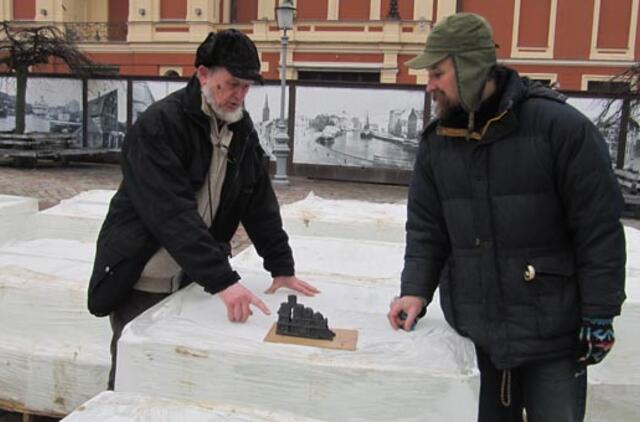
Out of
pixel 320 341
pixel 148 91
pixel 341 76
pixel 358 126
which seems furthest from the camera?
pixel 341 76

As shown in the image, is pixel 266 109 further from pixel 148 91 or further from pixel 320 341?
pixel 320 341

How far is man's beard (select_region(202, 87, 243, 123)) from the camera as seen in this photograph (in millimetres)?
2295

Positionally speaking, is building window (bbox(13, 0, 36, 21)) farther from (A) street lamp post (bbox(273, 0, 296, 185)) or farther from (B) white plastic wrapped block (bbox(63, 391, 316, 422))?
(B) white plastic wrapped block (bbox(63, 391, 316, 422))

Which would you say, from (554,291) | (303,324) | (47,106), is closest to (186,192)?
(303,324)

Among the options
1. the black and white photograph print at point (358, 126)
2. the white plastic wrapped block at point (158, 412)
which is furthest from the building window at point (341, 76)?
the white plastic wrapped block at point (158, 412)

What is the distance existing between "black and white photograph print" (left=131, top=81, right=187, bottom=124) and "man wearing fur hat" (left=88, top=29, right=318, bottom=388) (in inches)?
535

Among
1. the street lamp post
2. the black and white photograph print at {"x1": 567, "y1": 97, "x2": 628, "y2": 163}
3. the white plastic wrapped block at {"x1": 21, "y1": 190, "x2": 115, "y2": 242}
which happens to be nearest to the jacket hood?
the white plastic wrapped block at {"x1": 21, "y1": 190, "x2": 115, "y2": 242}

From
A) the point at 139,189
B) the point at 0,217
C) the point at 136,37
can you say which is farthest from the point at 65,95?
the point at 139,189

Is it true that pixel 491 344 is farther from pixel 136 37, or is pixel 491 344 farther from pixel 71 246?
pixel 136 37

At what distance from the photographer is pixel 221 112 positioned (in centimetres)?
232

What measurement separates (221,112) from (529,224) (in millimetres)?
1030

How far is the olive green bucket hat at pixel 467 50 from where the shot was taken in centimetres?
201

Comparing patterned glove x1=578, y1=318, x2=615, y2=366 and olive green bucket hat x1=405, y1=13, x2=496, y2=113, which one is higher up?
olive green bucket hat x1=405, y1=13, x2=496, y2=113

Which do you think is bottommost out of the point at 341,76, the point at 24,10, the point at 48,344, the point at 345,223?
the point at 48,344
